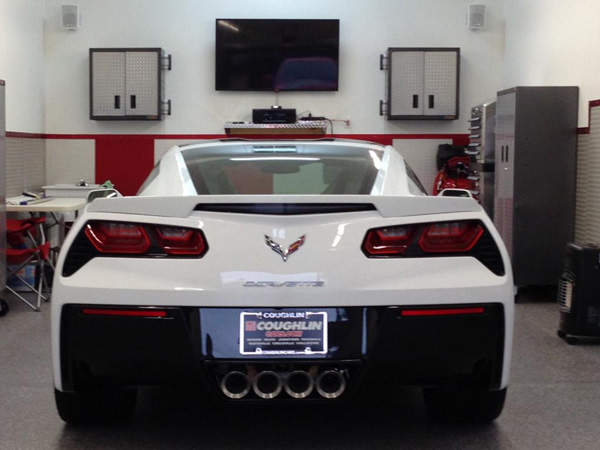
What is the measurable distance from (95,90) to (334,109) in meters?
2.65

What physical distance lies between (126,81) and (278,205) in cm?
794

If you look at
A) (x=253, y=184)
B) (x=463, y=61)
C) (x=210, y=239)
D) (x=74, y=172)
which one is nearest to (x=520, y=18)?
(x=463, y=61)

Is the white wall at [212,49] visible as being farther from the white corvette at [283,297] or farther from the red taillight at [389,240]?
the red taillight at [389,240]

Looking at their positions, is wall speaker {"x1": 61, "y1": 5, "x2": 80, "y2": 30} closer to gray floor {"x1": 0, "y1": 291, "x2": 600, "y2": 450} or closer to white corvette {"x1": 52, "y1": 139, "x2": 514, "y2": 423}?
gray floor {"x1": 0, "y1": 291, "x2": 600, "y2": 450}

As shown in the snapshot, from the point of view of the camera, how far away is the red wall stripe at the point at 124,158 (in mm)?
10875

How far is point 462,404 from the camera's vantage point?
3.38m

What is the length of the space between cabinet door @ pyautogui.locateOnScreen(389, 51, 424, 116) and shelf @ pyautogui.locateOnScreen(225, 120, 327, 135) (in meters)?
0.90

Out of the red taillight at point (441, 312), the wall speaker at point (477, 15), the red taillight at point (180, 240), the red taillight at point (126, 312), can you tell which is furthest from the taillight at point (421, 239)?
the wall speaker at point (477, 15)

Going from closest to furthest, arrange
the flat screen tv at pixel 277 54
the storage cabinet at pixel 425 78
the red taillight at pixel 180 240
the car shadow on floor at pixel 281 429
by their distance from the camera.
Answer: the red taillight at pixel 180 240, the car shadow on floor at pixel 281 429, the storage cabinet at pixel 425 78, the flat screen tv at pixel 277 54

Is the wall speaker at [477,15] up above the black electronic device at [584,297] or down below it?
above

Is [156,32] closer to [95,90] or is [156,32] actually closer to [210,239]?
[95,90]

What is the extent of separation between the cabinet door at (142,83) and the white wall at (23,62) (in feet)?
3.27

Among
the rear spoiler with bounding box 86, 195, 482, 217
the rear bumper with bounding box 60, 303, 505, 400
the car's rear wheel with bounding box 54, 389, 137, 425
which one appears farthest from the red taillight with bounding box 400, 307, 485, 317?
the car's rear wheel with bounding box 54, 389, 137, 425

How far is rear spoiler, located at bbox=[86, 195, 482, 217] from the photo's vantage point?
2.93 metres
